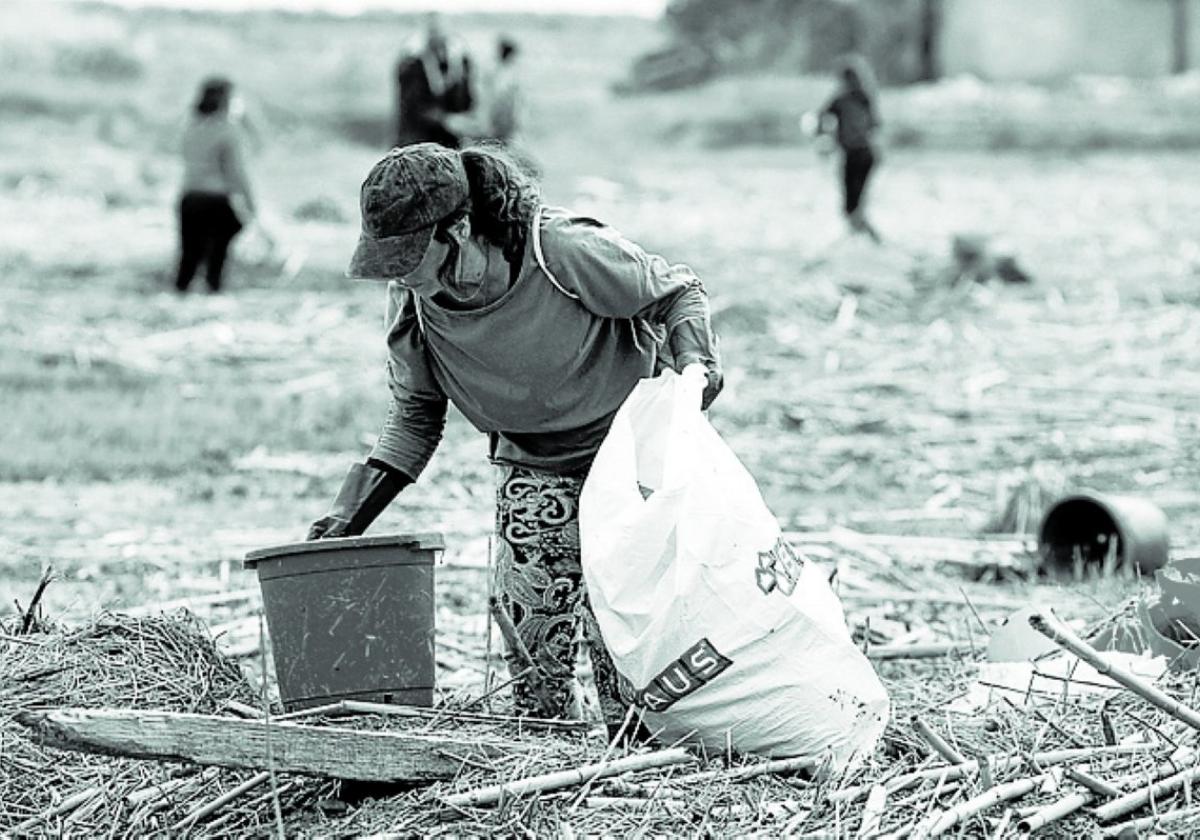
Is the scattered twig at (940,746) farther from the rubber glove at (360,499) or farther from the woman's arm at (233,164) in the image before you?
the woman's arm at (233,164)

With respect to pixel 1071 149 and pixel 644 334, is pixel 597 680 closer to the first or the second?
pixel 644 334

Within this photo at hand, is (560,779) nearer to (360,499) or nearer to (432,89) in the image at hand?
(360,499)

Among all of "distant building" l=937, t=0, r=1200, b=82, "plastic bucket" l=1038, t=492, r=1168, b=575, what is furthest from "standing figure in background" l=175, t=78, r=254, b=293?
"distant building" l=937, t=0, r=1200, b=82

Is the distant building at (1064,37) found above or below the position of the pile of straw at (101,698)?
above

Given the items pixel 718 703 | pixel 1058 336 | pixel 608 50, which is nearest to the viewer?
pixel 718 703

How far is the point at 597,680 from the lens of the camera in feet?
15.5

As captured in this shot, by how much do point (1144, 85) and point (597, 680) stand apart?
1306 inches

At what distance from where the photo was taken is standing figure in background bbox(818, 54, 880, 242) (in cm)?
1870

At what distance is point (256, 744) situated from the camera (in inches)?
152

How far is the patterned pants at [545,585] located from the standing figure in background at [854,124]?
564 inches

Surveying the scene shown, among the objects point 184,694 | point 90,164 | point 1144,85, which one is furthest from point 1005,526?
point 1144,85

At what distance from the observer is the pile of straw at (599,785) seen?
385 cm

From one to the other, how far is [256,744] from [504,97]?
12996 millimetres

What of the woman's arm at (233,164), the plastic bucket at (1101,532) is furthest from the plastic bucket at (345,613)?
the woman's arm at (233,164)
